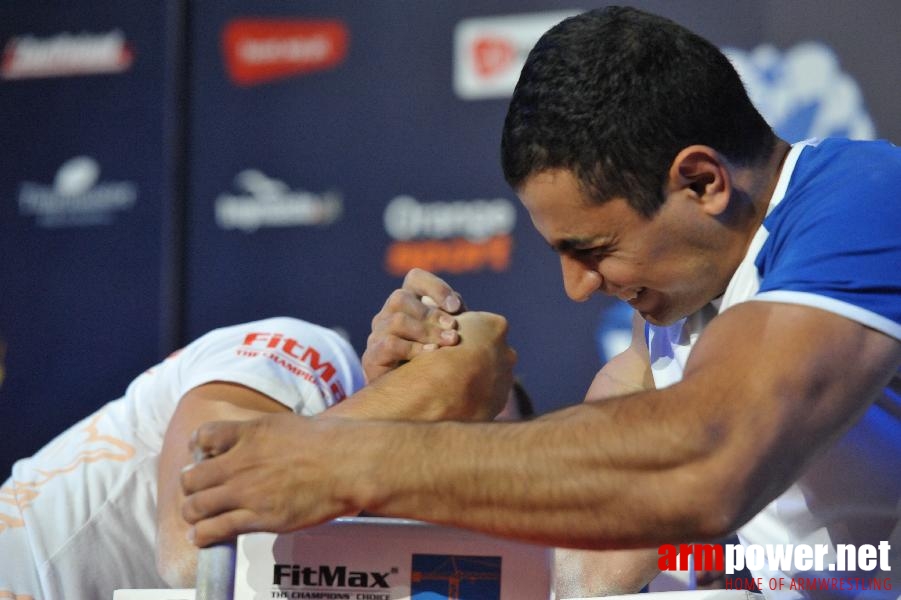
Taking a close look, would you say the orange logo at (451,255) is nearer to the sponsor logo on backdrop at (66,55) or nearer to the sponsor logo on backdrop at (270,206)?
the sponsor logo on backdrop at (270,206)

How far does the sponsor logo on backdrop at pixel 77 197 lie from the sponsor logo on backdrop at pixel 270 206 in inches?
11.8

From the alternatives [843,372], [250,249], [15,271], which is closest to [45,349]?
[15,271]

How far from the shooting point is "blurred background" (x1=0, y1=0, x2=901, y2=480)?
2.52 metres

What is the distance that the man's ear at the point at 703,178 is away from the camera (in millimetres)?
1099

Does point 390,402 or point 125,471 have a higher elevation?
point 390,402

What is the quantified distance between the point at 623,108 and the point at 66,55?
8.17 ft

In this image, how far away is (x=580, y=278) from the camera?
117cm

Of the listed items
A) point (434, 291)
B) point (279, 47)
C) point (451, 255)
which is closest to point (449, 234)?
point (451, 255)

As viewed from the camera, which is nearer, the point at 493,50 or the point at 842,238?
the point at 842,238

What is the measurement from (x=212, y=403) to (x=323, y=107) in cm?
152

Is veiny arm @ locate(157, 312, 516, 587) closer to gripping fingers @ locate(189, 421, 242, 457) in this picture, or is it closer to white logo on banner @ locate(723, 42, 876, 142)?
gripping fingers @ locate(189, 421, 242, 457)

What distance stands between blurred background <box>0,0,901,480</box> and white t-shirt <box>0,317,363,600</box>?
1.03m

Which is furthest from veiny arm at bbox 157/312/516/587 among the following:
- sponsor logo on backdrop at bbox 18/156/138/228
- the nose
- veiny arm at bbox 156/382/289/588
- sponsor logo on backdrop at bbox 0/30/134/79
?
sponsor logo on backdrop at bbox 0/30/134/79

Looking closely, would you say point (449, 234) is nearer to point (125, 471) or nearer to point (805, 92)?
point (805, 92)
